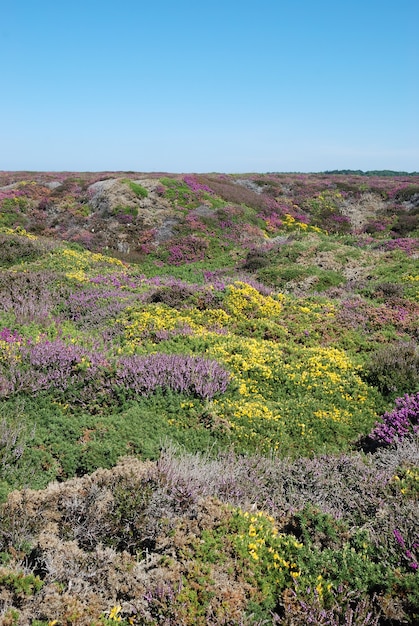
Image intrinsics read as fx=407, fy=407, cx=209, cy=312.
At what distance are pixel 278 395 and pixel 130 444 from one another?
12.4ft

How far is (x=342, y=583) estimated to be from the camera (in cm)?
411

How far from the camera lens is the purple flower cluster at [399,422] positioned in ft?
25.9

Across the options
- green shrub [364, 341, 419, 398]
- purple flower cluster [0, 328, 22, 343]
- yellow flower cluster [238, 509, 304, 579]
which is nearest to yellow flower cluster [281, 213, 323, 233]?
green shrub [364, 341, 419, 398]

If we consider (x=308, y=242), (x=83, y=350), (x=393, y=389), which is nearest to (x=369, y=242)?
(x=308, y=242)

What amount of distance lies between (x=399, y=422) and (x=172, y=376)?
4.78 metres

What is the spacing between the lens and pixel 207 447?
7.35m

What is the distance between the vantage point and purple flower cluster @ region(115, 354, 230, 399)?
29.0 feet

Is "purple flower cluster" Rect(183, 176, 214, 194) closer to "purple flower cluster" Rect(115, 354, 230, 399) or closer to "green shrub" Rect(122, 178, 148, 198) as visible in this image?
"green shrub" Rect(122, 178, 148, 198)

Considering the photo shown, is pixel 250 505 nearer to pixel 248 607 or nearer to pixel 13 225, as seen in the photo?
pixel 248 607

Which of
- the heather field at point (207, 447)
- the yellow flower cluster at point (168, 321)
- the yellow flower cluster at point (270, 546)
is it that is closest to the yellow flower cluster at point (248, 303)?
the heather field at point (207, 447)

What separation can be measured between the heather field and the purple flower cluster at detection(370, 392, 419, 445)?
0.13ft

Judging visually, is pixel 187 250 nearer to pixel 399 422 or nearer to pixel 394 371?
pixel 394 371

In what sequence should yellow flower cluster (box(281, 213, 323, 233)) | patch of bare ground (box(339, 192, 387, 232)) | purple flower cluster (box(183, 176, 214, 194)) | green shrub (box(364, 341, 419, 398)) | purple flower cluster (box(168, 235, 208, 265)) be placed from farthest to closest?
1. patch of bare ground (box(339, 192, 387, 232))
2. yellow flower cluster (box(281, 213, 323, 233))
3. purple flower cluster (box(183, 176, 214, 194))
4. purple flower cluster (box(168, 235, 208, 265))
5. green shrub (box(364, 341, 419, 398))

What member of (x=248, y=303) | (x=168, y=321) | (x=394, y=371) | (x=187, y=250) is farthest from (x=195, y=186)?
(x=394, y=371)
